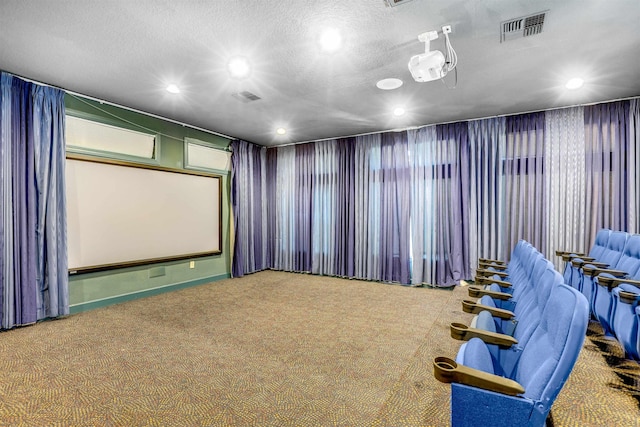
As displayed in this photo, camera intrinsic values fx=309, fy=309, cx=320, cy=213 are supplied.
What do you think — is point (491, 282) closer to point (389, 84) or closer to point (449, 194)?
point (389, 84)

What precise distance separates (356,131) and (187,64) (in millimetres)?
3130

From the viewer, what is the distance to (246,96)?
3746mm

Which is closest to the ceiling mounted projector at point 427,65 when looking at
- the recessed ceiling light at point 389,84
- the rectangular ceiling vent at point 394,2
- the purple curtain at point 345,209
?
the rectangular ceiling vent at point 394,2

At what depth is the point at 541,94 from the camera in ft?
12.0

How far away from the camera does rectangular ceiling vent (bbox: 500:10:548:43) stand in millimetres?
2240

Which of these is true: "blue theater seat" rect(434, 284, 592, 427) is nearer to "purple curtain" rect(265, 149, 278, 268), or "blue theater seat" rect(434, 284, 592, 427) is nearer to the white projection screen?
the white projection screen

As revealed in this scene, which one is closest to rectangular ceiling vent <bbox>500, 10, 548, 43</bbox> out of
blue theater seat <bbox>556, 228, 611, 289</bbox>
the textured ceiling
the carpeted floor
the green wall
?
the textured ceiling

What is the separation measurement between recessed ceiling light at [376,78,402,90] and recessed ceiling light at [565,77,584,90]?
5.93 ft

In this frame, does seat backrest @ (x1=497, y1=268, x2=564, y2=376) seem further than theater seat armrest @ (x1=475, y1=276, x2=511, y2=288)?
No

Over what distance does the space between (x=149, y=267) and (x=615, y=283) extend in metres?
5.09

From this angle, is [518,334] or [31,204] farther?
[31,204]

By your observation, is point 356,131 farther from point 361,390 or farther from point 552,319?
Result: point 552,319

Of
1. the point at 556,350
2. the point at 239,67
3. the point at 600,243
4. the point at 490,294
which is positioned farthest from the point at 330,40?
the point at 600,243

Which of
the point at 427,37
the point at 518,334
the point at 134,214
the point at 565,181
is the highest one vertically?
the point at 427,37
